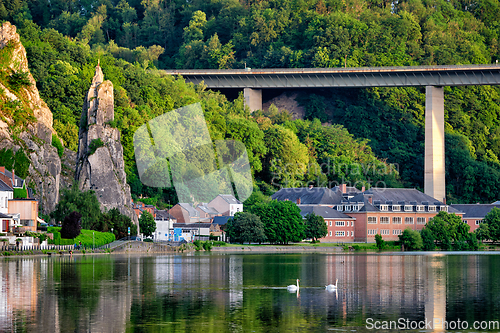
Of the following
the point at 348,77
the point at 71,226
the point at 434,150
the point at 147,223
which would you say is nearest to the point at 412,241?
the point at 434,150

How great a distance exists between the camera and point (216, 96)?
5940 inches

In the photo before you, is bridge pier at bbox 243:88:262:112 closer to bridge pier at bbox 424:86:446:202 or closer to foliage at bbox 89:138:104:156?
bridge pier at bbox 424:86:446:202

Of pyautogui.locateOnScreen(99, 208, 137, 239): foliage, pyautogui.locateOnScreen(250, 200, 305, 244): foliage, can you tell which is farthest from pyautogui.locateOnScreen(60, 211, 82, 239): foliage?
pyautogui.locateOnScreen(250, 200, 305, 244): foliage

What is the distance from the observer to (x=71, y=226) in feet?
265

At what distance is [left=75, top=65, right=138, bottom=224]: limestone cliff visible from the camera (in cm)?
9944

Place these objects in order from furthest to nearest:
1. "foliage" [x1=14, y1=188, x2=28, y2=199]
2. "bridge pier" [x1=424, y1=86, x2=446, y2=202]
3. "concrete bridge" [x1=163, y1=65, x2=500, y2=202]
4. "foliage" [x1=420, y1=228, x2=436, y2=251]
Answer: "concrete bridge" [x1=163, y1=65, x2=500, y2=202], "bridge pier" [x1=424, y1=86, x2=446, y2=202], "foliage" [x1=420, y1=228, x2=436, y2=251], "foliage" [x1=14, y1=188, x2=28, y2=199]

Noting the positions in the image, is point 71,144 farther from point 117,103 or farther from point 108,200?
point 108,200

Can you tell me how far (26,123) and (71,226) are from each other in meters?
20.8

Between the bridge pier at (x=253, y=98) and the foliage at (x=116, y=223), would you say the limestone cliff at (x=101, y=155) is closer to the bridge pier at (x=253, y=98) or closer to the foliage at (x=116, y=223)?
the foliage at (x=116, y=223)

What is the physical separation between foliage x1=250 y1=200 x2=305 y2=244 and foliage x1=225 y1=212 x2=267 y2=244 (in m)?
1.82

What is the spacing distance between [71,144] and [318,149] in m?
51.7

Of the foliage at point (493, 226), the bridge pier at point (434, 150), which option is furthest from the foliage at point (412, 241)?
the bridge pier at point (434, 150)

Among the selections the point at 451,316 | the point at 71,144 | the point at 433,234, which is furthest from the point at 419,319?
the point at 71,144

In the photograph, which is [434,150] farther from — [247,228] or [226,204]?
[247,228]
